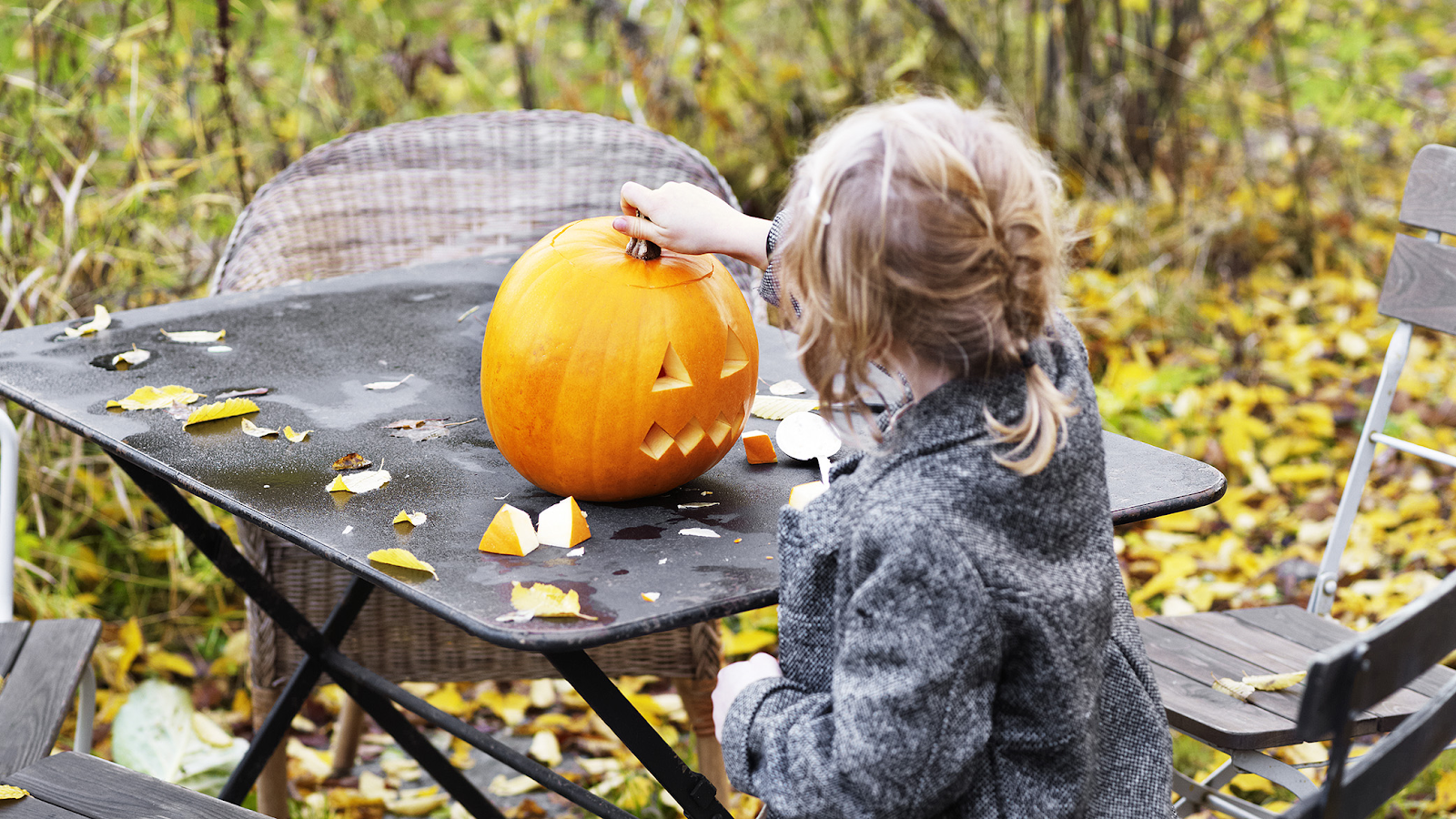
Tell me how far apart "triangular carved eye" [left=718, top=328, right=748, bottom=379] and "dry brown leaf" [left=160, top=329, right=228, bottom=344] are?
0.83 m

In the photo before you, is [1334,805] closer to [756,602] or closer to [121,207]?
[756,602]

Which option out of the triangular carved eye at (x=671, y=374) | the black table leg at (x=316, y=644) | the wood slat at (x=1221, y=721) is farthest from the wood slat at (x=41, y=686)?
the wood slat at (x=1221, y=721)

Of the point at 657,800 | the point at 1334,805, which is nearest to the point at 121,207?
the point at 657,800

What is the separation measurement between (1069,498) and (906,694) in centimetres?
23

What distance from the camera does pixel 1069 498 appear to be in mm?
1056

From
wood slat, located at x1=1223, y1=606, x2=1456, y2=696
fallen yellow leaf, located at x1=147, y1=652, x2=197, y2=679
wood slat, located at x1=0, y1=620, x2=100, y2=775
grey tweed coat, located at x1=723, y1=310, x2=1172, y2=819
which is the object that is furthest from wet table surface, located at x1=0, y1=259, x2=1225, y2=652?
fallen yellow leaf, located at x1=147, y1=652, x2=197, y2=679

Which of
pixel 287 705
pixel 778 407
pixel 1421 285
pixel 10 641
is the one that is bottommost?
pixel 287 705

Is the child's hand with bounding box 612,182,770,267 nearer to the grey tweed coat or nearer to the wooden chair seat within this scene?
the grey tweed coat

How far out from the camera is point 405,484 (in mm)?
1360

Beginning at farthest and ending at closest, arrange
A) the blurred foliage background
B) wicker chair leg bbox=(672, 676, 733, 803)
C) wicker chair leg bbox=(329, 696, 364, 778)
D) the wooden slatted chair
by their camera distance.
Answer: the blurred foliage background → wicker chair leg bbox=(329, 696, 364, 778) → wicker chair leg bbox=(672, 676, 733, 803) → the wooden slatted chair

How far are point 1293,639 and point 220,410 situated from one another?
60.2 inches

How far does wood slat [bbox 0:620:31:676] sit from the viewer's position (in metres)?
1.68

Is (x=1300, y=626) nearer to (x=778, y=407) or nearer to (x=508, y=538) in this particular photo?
(x=778, y=407)

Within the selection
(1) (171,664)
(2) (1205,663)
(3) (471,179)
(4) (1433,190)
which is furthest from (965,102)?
(1) (171,664)
